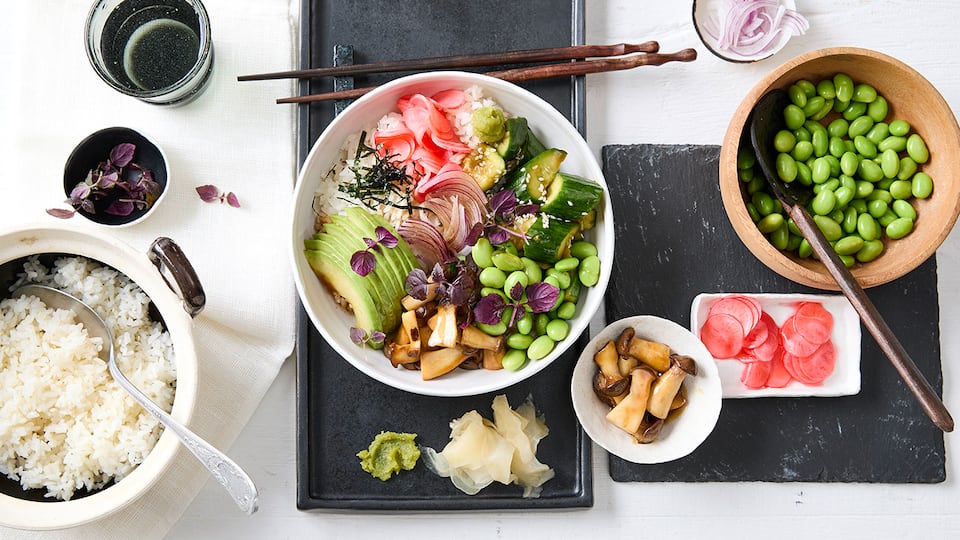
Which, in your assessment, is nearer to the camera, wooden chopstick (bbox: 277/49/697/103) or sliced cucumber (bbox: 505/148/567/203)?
sliced cucumber (bbox: 505/148/567/203)

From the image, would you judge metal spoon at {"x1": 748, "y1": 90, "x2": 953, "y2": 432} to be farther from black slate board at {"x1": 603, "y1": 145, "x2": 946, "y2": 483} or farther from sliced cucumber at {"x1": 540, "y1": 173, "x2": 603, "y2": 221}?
sliced cucumber at {"x1": 540, "y1": 173, "x2": 603, "y2": 221}

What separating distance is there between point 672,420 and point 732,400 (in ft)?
0.69

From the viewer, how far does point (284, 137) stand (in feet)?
6.30

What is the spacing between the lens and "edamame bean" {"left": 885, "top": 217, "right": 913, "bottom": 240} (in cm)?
183

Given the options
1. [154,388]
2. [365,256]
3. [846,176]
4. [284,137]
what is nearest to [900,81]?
[846,176]

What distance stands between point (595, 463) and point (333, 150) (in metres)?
0.95

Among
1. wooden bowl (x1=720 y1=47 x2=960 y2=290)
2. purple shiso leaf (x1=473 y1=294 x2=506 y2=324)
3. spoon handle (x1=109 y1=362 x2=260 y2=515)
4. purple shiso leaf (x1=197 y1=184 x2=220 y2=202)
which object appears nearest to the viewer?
spoon handle (x1=109 y1=362 x2=260 y2=515)

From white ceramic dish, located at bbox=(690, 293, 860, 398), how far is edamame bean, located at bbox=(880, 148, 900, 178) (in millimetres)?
303

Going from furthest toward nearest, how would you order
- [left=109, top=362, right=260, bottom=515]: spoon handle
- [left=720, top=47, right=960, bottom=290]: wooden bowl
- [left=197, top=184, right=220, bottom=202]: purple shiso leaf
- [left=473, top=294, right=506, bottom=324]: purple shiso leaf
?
[left=197, top=184, right=220, bottom=202]: purple shiso leaf < [left=720, top=47, right=960, bottom=290]: wooden bowl < [left=473, top=294, right=506, bottom=324]: purple shiso leaf < [left=109, top=362, right=260, bottom=515]: spoon handle

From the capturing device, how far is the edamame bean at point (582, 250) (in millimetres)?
1732

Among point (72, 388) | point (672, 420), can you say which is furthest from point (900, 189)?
point (72, 388)

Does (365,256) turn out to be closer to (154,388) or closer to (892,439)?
(154,388)

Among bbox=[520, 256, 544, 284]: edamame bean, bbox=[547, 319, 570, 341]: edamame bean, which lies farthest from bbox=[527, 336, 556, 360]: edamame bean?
bbox=[520, 256, 544, 284]: edamame bean

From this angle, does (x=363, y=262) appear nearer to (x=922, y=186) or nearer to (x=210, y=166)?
(x=210, y=166)
